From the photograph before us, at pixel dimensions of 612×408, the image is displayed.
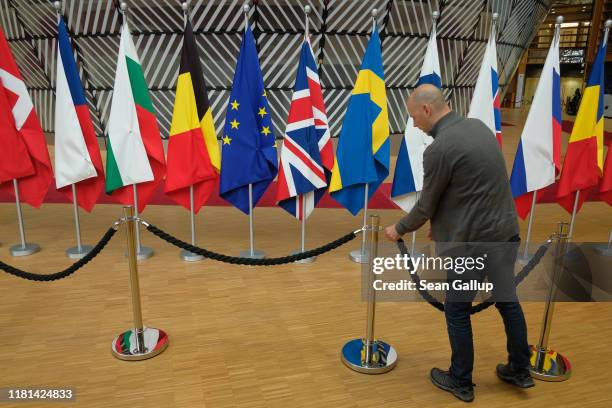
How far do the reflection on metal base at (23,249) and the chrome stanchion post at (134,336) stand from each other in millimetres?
2687

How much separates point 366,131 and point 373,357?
2523 mm

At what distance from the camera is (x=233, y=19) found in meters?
9.87

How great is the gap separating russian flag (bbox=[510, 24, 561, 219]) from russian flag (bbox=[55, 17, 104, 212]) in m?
4.85

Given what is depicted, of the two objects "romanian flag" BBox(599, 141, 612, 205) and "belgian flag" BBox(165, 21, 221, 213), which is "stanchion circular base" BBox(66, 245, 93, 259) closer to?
"belgian flag" BBox(165, 21, 221, 213)

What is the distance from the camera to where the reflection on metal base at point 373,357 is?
139 inches

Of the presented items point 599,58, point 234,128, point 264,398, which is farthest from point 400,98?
point 264,398

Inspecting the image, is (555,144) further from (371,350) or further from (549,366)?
(371,350)

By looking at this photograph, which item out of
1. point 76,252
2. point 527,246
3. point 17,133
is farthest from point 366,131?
point 17,133

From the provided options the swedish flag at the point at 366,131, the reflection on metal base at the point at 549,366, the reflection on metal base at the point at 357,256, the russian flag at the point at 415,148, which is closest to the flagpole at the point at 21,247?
the swedish flag at the point at 366,131

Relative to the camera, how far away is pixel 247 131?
5285 millimetres

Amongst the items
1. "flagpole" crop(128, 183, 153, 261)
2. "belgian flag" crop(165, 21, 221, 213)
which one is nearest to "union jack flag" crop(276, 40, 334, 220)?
"belgian flag" crop(165, 21, 221, 213)

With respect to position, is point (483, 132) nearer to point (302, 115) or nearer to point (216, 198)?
point (302, 115)

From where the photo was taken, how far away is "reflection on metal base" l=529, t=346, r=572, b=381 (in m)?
3.44

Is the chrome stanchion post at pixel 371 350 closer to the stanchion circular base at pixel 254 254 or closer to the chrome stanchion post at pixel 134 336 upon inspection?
the chrome stanchion post at pixel 134 336
